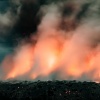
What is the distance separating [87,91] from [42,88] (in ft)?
69.9

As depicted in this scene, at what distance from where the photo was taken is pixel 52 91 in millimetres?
148375

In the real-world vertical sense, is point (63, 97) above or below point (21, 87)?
below

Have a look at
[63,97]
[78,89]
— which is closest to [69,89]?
[78,89]

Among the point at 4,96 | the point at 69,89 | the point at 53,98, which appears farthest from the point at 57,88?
the point at 4,96

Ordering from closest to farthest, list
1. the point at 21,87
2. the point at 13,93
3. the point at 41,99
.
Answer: the point at 41,99 < the point at 13,93 < the point at 21,87

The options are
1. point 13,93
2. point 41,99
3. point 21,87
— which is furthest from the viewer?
point 21,87

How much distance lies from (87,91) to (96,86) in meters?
15.8

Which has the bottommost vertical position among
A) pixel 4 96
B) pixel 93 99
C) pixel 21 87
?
pixel 93 99

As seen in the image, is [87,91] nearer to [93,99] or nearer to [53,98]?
[93,99]

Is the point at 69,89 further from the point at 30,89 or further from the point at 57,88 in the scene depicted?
the point at 30,89

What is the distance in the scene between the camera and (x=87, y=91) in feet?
496

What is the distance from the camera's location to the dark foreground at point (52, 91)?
141 metres

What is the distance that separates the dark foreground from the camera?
5546 inches

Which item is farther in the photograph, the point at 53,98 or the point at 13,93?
the point at 13,93
